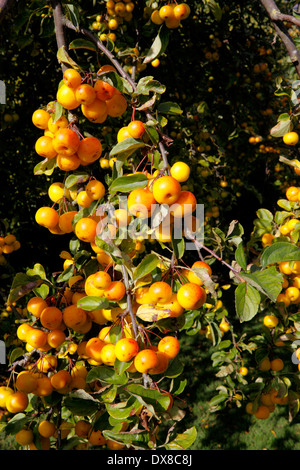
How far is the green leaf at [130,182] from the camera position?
1090mm

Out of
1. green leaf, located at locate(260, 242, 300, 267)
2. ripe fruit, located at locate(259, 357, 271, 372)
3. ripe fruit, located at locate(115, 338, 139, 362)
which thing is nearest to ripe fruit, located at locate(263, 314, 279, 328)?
ripe fruit, located at locate(259, 357, 271, 372)

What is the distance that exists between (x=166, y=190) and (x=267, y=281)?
16.9 inches

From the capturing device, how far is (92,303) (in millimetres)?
1144

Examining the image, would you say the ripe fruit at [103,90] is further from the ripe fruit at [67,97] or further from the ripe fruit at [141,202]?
the ripe fruit at [141,202]

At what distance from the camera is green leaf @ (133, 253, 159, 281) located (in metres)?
1.14

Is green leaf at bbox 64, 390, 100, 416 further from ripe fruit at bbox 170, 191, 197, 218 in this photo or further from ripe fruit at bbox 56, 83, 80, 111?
ripe fruit at bbox 56, 83, 80, 111

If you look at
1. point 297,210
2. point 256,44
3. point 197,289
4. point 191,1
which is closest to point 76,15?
point 197,289

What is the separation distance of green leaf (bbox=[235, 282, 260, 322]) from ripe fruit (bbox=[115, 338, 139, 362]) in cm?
33

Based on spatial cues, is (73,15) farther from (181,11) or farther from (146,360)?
(146,360)

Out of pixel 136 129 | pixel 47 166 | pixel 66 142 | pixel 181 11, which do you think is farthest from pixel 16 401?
pixel 181 11

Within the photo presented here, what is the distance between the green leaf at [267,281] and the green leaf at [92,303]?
1.47ft

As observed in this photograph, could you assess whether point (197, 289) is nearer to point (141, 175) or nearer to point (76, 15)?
point (141, 175)

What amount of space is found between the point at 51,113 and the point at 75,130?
0.15 meters

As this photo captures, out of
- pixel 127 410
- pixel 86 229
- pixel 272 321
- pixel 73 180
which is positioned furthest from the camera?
pixel 272 321
